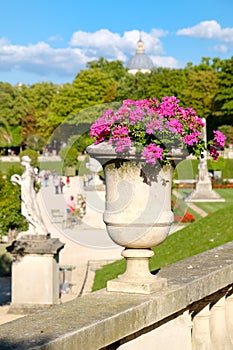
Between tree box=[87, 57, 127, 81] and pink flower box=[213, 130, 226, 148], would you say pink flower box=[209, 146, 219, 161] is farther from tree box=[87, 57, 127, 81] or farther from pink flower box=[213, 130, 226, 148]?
tree box=[87, 57, 127, 81]

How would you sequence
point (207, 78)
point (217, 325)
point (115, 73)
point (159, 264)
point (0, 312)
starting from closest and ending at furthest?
1. point (217, 325)
2. point (0, 312)
3. point (159, 264)
4. point (207, 78)
5. point (115, 73)

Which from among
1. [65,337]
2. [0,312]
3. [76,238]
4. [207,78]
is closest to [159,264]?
[0,312]

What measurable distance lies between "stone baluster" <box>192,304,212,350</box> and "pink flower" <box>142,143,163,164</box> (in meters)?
1.05

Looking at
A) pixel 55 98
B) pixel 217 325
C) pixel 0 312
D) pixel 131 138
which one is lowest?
pixel 0 312

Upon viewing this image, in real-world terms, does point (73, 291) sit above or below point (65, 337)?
below

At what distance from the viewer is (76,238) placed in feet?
14.9

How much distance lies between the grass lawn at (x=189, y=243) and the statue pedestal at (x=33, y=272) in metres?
1.65

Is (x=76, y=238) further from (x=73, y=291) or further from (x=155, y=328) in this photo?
(x=73, y=291)

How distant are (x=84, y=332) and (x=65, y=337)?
130 mm

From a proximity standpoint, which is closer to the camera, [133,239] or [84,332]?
[84,332]

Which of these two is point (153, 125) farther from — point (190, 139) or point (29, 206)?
point (29, 206)

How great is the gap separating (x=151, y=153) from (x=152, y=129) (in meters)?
0.15

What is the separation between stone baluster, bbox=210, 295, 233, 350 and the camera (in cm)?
413

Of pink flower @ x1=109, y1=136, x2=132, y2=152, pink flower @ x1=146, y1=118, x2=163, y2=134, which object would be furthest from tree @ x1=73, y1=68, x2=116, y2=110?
pink flower @ x1=109, y1=136, x2=132, y2=152
